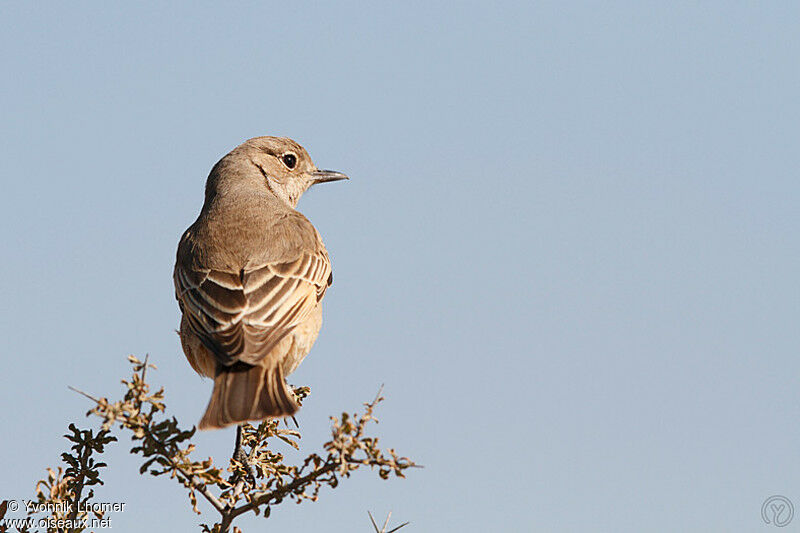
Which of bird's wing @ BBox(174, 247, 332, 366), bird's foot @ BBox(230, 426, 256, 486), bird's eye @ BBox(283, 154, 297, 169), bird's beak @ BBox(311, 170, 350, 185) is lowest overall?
bird's foot @ BBox(230, 426, 256, 486)

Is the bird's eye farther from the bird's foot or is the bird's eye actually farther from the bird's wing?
the bird's foot

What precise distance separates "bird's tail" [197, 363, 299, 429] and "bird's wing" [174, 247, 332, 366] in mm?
118

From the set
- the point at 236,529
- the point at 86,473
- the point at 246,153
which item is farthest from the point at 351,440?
the point at 246,153

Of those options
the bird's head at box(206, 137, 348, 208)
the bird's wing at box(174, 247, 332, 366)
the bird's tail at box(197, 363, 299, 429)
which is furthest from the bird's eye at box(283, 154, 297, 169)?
the bird's tail at box(197, 363, 299, 429)

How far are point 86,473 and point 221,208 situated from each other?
363cm

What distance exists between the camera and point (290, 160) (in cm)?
931

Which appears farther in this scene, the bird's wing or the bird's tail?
the bird's wing

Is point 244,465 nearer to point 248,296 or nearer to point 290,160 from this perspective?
point 248,296

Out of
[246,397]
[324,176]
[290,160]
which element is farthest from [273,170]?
[246,397]

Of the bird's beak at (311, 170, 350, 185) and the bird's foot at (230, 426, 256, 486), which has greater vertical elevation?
the bird's beak at (311, 170, 350, 185)

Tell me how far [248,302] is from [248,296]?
0.09m

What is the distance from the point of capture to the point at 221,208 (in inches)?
308

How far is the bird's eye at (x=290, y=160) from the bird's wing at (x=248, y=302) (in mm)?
2335

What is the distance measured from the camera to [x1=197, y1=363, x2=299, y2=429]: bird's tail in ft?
17.1
